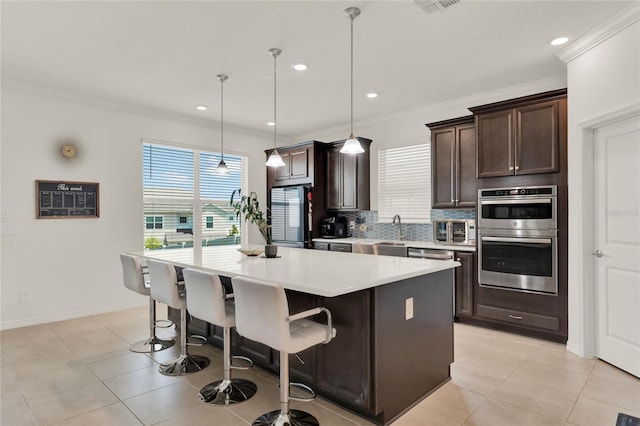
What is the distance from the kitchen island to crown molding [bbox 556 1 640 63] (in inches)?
87.3

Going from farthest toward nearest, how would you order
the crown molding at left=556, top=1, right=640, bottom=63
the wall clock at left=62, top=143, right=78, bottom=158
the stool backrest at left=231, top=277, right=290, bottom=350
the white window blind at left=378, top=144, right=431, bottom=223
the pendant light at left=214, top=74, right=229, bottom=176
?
the white window blind at left=378, top=144, right=431, bottom=223 < the wall clock at left=62, top=143, right=78, bottom=158 < the pendant light at left=214, top=74, right=229, bottom=176 < the crown molding at left=556, top=1, right=640, bottom=63 < the stool backrest at left=231, top=277, right=290, bottom=350

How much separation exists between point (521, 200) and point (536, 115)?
0.86 meters

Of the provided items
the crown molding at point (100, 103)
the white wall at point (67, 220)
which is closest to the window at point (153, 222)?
the white wall at point (67, 220)

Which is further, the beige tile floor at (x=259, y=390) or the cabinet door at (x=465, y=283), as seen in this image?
the cabinet door at (x=465, y=283)

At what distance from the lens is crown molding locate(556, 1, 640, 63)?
2.67 m

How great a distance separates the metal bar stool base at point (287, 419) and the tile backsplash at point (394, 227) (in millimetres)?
3323

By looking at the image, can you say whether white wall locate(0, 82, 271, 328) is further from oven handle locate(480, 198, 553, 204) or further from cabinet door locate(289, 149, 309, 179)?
oven handle locate(480, 198, 553, 204)

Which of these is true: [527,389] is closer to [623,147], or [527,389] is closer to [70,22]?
[623,147]

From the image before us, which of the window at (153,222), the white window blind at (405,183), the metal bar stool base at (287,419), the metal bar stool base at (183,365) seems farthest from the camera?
the window at (153,222)

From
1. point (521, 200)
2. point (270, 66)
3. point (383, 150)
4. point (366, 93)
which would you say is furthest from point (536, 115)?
point (270, 66)

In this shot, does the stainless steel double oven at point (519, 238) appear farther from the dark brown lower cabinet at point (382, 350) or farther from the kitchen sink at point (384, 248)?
the dark brown lower cabinet at point (382, 350)

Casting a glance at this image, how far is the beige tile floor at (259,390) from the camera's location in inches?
90.2

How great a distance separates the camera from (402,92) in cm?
452

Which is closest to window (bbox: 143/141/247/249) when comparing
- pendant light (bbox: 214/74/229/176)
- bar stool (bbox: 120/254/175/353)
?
pendant light (bbox: 214/74/229/176)
